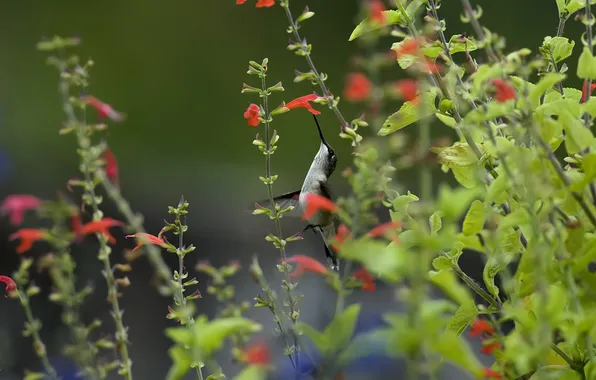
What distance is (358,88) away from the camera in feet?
2.01

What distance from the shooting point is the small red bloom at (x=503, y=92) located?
28.1 inches

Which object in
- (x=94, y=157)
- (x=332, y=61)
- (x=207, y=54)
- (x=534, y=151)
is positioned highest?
(x=207, y=54)

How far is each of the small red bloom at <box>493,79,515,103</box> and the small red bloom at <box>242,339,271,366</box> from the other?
1.03ft

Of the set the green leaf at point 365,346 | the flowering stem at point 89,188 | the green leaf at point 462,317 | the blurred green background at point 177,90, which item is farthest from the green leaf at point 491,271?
the blurred green background at point 177,90

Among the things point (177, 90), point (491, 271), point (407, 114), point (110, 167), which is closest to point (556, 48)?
point (407, 114)

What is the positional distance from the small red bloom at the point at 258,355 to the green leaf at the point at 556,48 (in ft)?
1.96

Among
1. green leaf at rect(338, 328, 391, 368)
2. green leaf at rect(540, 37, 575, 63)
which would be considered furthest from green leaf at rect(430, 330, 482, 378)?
green leaf at rect(540, 37, 575, 63)

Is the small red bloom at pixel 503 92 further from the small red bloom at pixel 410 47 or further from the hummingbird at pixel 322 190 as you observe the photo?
the hummingbird at pixel 322 190

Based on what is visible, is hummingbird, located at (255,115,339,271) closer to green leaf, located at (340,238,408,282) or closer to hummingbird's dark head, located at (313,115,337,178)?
hummingbird's dark head, located at (313,115,337,178)

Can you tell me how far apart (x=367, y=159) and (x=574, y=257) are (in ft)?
0.78

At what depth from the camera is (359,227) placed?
0.64 m

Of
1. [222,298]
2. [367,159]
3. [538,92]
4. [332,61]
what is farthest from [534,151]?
[332,61]

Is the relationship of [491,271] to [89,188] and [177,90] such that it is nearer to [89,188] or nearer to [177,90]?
[89,188]

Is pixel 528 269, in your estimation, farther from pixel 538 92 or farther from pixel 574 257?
pixel 538 92
